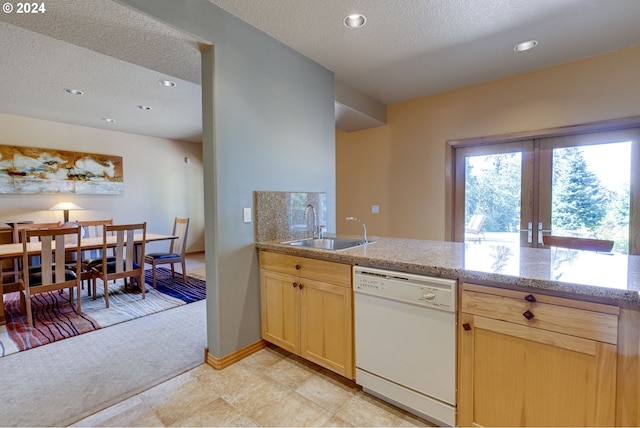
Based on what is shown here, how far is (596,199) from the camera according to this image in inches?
113

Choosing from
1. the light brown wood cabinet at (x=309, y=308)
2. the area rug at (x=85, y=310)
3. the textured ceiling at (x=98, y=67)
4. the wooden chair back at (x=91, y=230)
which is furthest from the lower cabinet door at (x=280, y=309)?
the wooden chair back at (x=91, y=230)

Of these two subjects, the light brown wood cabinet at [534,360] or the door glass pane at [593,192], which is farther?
the door glass pane at [593,192]

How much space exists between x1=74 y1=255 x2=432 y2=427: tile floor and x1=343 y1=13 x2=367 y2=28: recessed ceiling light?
2.57 meters

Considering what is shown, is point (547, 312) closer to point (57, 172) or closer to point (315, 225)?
point (315, 225)

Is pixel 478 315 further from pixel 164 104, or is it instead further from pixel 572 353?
pixel 164 104

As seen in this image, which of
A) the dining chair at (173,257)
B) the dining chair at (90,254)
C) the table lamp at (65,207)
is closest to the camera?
the dining chair at (90,254)

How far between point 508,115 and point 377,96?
4.92 ft

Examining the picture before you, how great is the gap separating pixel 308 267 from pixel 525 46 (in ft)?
8.78

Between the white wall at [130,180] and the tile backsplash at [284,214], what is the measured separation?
172 inches

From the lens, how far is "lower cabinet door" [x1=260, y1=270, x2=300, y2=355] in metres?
2.12

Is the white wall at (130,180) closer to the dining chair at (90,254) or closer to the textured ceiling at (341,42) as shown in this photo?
the dining chair at (90,254)

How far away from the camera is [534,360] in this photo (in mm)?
1235

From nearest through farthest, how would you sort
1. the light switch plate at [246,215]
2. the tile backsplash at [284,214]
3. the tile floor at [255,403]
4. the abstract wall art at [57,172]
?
the tile floor at [255,403] → the light switch plate at [246,215] → the tile backsplash at [284,214] → the abstract wall art at [57,172]

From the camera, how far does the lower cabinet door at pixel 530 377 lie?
112cm
